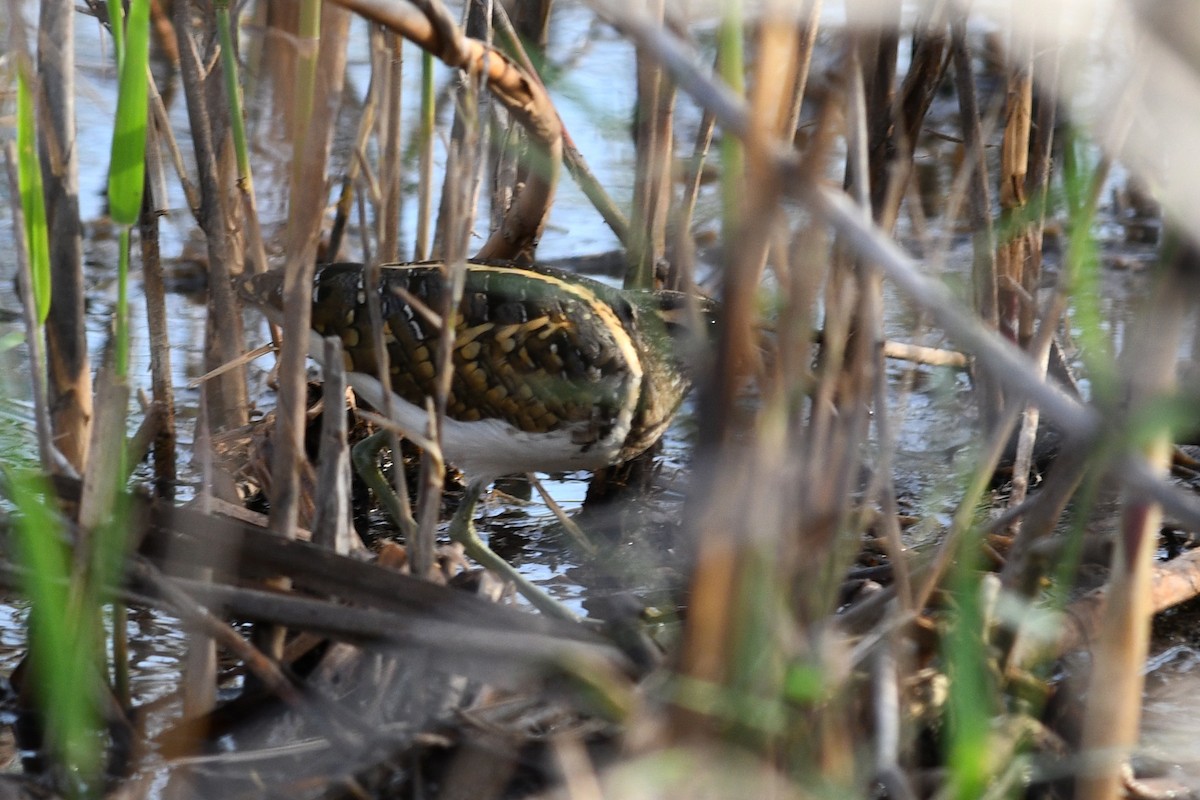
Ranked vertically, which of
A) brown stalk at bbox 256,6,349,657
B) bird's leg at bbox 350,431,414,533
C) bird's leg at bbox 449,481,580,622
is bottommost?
bird's leg at bbox 449,481,580,622

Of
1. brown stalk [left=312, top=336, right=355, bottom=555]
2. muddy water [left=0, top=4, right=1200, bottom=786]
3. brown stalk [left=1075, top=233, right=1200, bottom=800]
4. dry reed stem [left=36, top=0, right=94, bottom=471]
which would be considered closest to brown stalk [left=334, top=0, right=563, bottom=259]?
muddy water [left=0, top=4, right=1200, bottom=786]

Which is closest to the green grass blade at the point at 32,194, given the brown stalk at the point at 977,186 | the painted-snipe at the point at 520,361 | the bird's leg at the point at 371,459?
the painted-snipe at the point at 520,361

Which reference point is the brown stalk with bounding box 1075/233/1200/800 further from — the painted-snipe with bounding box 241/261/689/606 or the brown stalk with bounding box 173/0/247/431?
the brown stalk with bounding box 173/0/247/431

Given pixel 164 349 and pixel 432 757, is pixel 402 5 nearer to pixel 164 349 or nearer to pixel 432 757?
pixel 432 757

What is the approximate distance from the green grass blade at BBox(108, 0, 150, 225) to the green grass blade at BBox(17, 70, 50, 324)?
0.55ft

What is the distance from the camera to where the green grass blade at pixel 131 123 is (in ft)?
6.17

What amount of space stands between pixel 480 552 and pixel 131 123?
1285 mm

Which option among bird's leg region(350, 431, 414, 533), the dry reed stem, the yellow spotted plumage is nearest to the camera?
the dry reed stem

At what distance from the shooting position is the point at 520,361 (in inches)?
113

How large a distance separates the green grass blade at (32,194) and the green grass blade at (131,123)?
0.17 meters

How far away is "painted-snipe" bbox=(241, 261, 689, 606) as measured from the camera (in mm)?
2809

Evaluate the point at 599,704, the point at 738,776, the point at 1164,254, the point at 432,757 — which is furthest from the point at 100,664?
the point at 1164,254

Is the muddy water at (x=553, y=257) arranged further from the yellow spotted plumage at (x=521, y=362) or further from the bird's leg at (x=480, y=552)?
the yellow spotted plumage at (x=521, y=362)

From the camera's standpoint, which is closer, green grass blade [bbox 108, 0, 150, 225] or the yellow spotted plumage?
green grass blade [bbox 108, 0, 150, 225]
